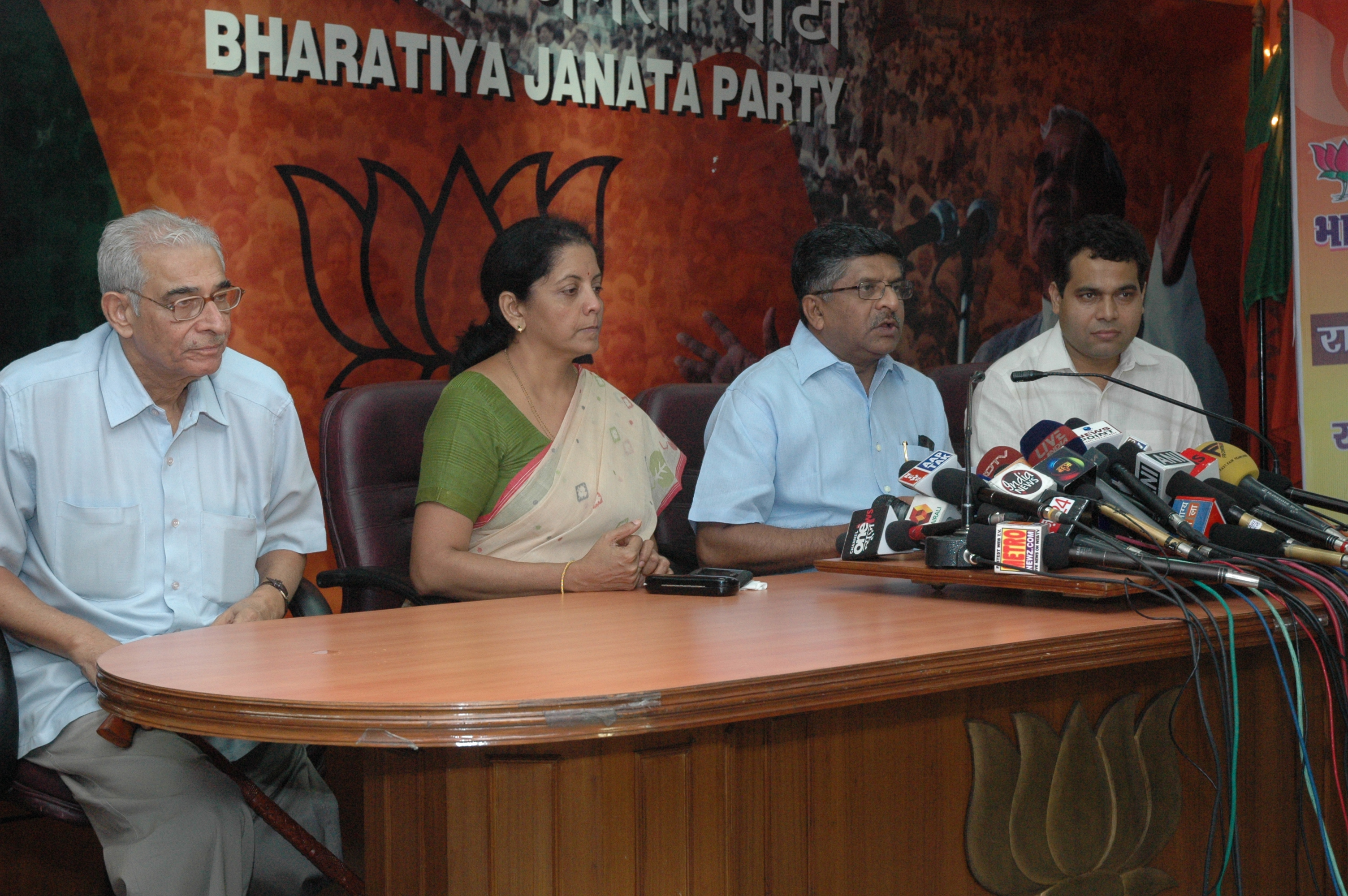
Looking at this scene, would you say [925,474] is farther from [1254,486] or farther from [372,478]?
[372,478]

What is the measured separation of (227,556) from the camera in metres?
2.07

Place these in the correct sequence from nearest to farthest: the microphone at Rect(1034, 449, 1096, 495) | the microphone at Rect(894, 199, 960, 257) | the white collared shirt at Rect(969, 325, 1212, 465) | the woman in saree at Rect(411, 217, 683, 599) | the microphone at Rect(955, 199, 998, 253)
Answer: the microphone at Rect(1034, 449, 1096, 495) → the woman in saree at Rect(411, 217, 683, 599) → the white collared shirt at Rect(969, 325, 1212, 465) → the microphone at Rect(894, 199, 960, 257) → the microphone at Rect(955, 199, 998, 253)

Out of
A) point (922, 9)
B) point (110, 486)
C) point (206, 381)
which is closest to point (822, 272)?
point (206, 381)

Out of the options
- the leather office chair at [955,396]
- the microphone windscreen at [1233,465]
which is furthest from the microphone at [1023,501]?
the leather office chair at [955,396]

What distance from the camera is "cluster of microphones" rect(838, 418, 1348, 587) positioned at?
5.38 feet

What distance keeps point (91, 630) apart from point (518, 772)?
3.10 ft

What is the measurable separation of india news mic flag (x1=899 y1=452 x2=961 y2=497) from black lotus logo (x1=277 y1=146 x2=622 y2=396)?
6.35ft

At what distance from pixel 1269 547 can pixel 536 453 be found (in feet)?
4.43

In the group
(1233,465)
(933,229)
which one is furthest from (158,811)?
(933,229)

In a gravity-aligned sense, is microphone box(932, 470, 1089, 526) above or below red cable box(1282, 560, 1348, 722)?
above

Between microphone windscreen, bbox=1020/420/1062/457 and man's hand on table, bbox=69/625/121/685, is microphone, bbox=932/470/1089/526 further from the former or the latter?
man's hand on table, bbox=69/625/121/685

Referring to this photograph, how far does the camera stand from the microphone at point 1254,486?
1.70 meters

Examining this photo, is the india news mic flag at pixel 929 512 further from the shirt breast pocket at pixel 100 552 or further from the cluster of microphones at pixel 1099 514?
the shirt breast pocket at pixel 100 552

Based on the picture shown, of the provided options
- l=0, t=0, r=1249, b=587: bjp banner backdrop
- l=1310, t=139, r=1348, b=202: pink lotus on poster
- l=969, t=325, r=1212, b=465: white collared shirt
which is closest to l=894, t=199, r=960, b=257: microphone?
l=0, t=0, r=1249, b=587: bjp banner backdrop
